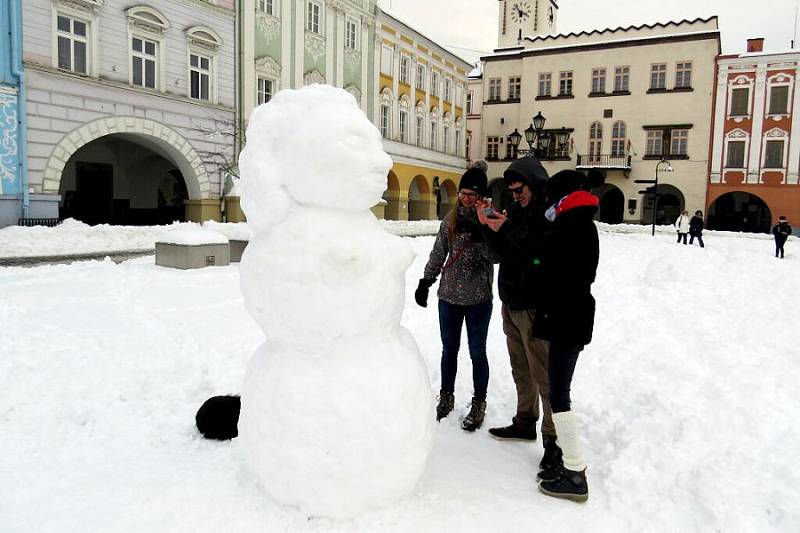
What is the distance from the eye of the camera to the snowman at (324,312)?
7.87 feet

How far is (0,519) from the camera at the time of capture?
267 centimetres

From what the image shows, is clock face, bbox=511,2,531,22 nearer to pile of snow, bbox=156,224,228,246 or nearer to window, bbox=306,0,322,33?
window, bbox=306,0,322,33

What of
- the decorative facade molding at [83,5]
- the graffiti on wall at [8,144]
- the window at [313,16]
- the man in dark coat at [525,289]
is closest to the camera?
the man in dark coat at [525,289]

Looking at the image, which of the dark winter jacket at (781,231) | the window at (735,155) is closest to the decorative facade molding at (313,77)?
the dark winter jacket at (781,231)

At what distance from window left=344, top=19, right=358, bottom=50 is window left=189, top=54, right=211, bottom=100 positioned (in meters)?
7.38

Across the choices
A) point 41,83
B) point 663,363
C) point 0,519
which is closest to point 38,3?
point 41,83

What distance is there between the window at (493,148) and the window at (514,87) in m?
2.90

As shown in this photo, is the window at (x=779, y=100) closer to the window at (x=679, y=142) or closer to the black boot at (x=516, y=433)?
the window at (x=679, y=142)

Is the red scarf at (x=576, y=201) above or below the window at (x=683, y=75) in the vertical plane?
below

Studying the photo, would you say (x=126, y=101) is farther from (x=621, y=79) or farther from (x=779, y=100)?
(x=779, y=100)

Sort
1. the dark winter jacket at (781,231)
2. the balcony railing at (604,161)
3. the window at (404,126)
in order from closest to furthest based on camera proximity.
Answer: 1. the dark winter jacket at (781,231)
2. the window at (404,126)
3. the balcony railing at (604,161)

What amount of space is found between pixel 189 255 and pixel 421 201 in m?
22.5

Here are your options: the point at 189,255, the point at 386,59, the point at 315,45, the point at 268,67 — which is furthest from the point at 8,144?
the point at 386,59

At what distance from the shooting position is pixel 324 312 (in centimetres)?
238
